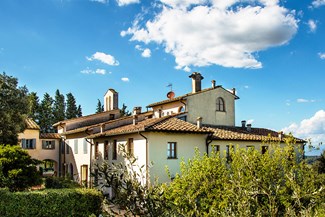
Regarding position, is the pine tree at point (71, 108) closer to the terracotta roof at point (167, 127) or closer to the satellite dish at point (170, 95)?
the satellite dish at point (170, 95)

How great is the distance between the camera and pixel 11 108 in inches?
946

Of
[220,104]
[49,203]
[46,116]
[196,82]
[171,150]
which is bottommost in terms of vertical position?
[49,203]

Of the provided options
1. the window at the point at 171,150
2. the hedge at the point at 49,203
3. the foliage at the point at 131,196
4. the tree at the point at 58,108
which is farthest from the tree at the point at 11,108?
the tree at the point at 58,108

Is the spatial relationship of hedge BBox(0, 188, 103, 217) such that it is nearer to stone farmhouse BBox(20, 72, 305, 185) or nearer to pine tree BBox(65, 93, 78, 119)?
stone farmhouse BBox(20, 72, 305, 185)

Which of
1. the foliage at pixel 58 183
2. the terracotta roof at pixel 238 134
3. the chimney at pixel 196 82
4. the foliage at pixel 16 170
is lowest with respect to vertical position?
the foliage at pixel 58 183

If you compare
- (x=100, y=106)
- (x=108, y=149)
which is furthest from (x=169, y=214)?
(x=100, y=106)

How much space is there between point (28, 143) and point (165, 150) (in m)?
21.8

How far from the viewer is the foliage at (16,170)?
1767 centimetres

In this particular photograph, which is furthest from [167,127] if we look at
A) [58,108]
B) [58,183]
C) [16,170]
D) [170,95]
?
[58,108]

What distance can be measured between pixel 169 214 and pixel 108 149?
70.2 feet

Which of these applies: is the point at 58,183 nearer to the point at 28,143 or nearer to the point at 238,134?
the point at 28,143

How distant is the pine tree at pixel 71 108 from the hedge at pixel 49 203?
4996 centimetres

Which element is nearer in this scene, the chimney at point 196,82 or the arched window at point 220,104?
the arched window at point 220,104

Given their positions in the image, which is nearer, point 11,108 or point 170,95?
point 11,108
